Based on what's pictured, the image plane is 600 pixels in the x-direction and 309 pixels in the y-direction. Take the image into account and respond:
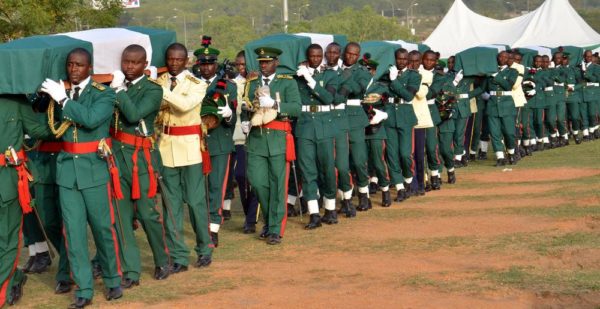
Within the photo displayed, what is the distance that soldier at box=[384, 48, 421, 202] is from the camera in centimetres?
1361

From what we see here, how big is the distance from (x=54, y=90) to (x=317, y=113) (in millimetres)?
4485

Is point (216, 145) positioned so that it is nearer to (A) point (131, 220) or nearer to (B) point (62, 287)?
(A) point (131, 220)

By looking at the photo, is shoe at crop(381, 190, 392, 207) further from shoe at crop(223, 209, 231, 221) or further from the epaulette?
the epaulette

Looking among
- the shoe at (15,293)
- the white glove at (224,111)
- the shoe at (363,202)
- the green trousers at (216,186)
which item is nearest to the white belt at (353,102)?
the shoe at (363,202)

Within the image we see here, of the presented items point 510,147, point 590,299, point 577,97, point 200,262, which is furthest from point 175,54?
point 577,97

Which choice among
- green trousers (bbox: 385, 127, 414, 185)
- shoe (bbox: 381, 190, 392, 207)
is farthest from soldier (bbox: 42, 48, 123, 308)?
green trousers (bbox: 385, 127, 414, 185)

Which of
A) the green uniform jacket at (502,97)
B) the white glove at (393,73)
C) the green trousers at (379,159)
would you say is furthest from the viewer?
the green uniform jacket at (502,97)

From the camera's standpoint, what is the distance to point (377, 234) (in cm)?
1136

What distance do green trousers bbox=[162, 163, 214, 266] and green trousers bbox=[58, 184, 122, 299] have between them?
3.86 feet

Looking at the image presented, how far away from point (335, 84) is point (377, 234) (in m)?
1.85

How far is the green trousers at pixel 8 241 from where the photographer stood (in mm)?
8188

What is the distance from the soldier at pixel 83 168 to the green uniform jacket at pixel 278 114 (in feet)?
8.74

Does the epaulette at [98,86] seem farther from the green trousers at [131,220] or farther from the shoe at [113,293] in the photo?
the shoe at [113,293]

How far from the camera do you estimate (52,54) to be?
8102 millimetres
